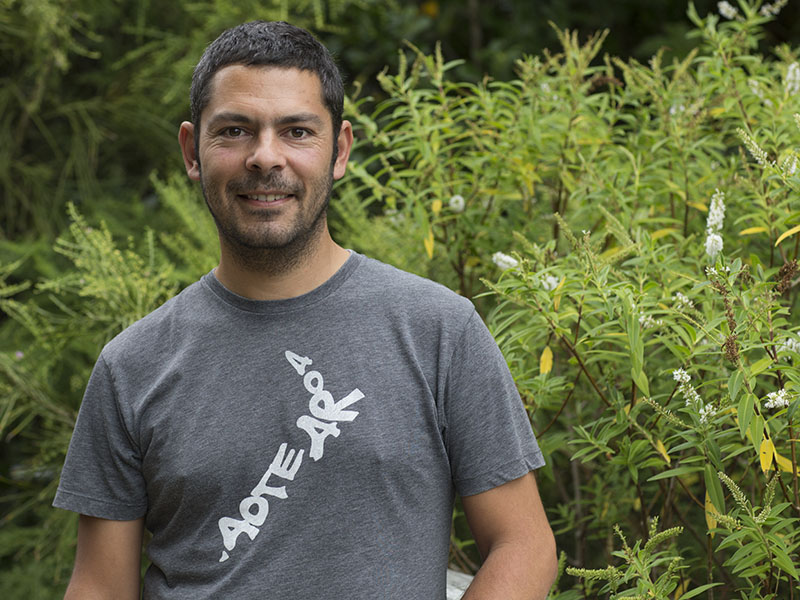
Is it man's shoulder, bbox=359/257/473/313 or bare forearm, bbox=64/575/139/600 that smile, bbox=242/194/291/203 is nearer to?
man's shoulder, bbox=359/257/473/313

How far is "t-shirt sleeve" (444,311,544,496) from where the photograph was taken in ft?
4.86

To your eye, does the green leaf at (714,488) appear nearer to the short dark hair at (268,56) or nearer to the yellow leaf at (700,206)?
the yellow leaf at (700,206)

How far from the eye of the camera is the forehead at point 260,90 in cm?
152

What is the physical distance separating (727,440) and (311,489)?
0.79 meters

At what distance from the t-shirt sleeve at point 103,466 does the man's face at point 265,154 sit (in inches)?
14.9

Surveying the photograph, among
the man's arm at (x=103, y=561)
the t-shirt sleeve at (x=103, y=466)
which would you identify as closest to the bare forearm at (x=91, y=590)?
the man's arm at (x=103, y=561)

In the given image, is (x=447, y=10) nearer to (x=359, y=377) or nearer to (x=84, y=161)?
(x=84, y=161)

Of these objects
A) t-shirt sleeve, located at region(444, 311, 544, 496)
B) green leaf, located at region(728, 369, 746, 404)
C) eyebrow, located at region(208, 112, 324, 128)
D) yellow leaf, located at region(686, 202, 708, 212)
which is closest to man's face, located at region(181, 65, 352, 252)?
eyebrow, located at region(208, 112, 324, 128)

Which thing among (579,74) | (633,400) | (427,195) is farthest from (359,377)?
A: (579,74)

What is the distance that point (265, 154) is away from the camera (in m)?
1.50

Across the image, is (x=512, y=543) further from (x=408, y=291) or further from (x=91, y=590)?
(x=91, y=590)

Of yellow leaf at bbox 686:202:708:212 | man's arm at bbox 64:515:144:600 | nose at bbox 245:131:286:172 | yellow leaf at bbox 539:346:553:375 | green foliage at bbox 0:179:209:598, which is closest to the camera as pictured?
nose at bbox 245:131:286:172

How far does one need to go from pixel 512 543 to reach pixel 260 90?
86cm

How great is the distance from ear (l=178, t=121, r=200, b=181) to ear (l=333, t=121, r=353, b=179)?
25 cm
